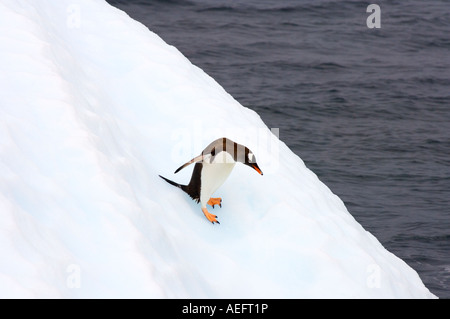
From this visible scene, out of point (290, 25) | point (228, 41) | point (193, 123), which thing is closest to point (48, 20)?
point (193, 123)

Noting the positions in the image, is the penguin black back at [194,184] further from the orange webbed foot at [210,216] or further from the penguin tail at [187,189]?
the orange webbed foot at [210,216]

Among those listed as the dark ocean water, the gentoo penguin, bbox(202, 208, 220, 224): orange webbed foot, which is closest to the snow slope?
bbox(202, 208, 220, 224): orange webbed foot

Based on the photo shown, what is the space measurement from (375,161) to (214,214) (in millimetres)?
7882

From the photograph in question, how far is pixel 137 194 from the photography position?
543 cm

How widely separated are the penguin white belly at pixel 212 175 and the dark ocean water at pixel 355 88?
155 inches

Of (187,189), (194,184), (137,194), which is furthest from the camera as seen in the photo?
(187,189)

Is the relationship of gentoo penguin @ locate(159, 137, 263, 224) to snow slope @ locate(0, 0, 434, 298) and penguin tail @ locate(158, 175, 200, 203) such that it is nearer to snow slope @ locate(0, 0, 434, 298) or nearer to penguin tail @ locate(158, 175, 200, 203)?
penguin tail @ locate(158, 175, 200, 203)

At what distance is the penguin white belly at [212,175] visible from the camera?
5.89 metres

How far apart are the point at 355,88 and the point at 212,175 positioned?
11.7m

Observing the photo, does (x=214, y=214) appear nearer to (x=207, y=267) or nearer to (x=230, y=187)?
(x=230, y=187)

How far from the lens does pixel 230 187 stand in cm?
647

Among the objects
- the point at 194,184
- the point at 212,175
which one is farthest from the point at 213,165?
the point at 194,184

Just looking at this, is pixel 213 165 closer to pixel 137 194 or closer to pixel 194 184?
pixel 194 184

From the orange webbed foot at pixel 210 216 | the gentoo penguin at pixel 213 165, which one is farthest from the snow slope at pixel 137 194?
the gentoo penguin at pixel 213 165
